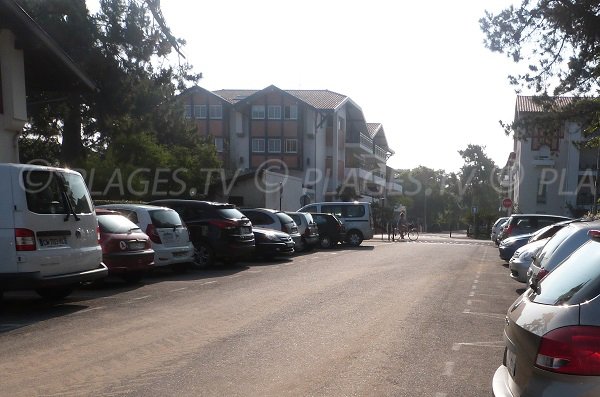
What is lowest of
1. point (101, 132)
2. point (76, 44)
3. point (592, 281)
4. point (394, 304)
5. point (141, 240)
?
point (394, 304)

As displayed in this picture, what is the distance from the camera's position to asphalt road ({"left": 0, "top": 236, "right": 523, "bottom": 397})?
586 cm

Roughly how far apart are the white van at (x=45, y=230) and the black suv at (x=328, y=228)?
17.8 metres

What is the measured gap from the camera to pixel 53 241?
371 inches

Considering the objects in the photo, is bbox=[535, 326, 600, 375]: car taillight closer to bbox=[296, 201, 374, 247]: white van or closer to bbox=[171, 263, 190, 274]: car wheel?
bbox=[171, 263, 190, 274]: car wheel

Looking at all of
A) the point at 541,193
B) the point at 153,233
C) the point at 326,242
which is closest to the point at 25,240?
the point at 153,233

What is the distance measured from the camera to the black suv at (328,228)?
91.1ft

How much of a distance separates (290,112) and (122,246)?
42.7 metres

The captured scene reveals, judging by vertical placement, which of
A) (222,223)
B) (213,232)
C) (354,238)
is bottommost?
(354,238)

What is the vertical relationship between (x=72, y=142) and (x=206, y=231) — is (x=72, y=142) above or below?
above

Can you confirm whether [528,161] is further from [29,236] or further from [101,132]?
[29,236]

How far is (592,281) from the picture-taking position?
11.1 feet

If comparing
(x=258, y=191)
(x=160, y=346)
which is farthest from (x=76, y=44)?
(x=160, y=346)

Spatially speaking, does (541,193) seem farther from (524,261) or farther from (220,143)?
(524,261)

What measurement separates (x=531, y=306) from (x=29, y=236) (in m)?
7.26
